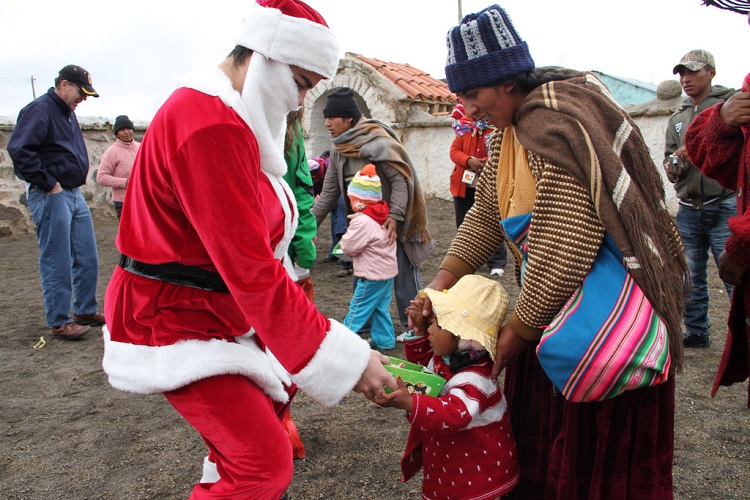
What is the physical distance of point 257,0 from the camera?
183cm

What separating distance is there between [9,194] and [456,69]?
1000cm

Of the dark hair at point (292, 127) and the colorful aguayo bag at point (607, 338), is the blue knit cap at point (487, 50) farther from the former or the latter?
the dark hair at point (292, 127)

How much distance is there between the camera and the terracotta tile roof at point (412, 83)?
11562 mm

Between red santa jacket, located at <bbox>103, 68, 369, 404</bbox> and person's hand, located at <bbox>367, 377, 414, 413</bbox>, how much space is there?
17cm

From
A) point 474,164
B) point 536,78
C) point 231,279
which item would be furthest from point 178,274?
point 474,164

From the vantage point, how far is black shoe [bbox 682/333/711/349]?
174 inches

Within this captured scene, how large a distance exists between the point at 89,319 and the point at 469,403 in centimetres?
448

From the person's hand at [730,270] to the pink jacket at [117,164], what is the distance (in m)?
6.77

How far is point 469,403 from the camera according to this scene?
6.77 ft

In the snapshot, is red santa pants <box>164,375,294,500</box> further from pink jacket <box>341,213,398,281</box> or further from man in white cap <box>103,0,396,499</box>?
pink jacket <box>341,213,398,281</box>

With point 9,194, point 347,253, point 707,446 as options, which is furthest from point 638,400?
point 9,194

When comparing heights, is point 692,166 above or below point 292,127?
below

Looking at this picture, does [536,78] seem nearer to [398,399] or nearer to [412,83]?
[398,399]

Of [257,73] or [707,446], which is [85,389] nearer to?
[257,73]
